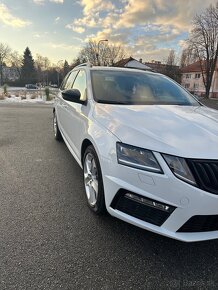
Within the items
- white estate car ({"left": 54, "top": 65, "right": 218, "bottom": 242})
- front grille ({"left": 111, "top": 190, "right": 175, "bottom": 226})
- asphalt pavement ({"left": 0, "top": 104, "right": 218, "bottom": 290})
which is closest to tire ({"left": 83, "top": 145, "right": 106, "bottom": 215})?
white estate car ({"left": 54, "top": 65, "right": 218, "bottom": 242})

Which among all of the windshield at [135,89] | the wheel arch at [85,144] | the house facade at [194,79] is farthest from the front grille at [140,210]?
the house facade at [194,79]

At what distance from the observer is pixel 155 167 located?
2129 mm

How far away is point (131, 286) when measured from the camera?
6.64ft

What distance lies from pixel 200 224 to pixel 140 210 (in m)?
0.48

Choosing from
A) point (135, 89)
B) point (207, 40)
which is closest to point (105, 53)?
point (207, 40)

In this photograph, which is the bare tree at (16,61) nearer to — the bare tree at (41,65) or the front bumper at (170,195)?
the bare tree at (41,65)

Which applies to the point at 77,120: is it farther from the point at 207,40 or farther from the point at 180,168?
the point at 207,40

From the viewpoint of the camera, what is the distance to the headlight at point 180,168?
6.68 ft

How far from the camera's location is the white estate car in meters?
2.04

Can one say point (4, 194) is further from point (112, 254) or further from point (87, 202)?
point (112, 254)

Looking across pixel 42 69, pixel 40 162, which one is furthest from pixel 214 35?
pixel 42 69

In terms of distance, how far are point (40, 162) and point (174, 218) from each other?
3.24 m

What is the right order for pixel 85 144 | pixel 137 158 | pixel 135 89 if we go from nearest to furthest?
pixel 137 158, pixel 85 144, pixel 135 89

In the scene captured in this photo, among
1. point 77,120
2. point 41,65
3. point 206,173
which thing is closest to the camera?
point 206,173
